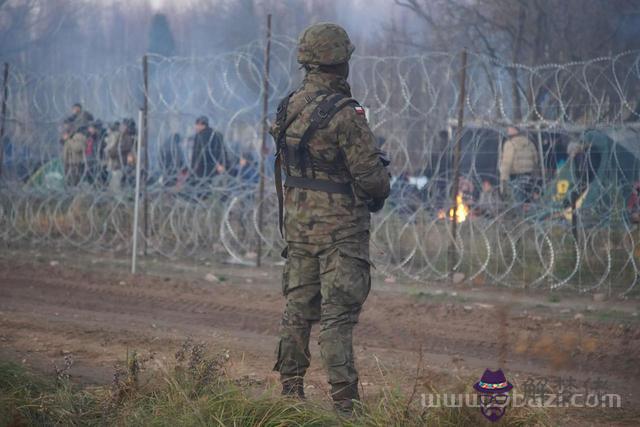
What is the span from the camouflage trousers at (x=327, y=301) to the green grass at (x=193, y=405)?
0.74ft

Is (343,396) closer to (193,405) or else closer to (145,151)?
(193,405)

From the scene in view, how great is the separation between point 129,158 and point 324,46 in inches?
317

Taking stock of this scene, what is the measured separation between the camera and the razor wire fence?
340 inches

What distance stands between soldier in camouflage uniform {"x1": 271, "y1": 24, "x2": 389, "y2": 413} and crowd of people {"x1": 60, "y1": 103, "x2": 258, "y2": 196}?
19.8 ft

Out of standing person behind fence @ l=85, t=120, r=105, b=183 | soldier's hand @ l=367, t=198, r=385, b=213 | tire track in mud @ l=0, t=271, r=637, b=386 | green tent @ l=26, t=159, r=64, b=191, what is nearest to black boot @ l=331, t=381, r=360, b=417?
soldier's hand @ l=367, t=198, r=385, b=213

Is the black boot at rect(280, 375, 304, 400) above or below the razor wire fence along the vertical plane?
below

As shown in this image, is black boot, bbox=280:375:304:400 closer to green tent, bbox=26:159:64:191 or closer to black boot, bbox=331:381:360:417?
black boot, bbox=331:381:360:417

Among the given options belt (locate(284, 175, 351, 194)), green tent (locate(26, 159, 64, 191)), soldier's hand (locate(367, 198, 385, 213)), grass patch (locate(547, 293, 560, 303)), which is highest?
belt (locate(284, 175, 351, 194))

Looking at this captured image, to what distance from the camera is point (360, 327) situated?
7.48 metres

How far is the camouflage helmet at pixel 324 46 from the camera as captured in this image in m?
4.33

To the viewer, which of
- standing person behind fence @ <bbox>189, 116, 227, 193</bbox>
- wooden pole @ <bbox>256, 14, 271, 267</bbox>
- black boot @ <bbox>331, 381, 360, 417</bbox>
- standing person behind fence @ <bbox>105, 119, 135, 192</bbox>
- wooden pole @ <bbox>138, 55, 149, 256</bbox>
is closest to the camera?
black boot @ <bbox>331, 381, 360, 417</bbox>

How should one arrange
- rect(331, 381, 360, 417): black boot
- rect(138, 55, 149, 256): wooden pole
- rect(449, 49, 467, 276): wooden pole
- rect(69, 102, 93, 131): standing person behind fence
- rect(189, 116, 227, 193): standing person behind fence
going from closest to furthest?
rect(331, 381, 360, 417): black boot < rect(449, 49, 467, 276): wooden pole < rect(189, 116, 227, 193): standing person behind fence < rect(138, 55, 149, 256): wooden pole < rect(69, 102, 93, 131): standing person behind fence

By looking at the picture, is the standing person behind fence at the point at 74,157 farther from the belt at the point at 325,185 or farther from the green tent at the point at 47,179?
the belt at the point at 325,185

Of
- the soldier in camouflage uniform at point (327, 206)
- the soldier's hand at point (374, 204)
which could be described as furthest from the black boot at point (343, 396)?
the soldier's hand at point (374, 204)
